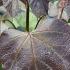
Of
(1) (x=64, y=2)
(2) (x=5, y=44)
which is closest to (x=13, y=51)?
(2) (x=5, y=44)

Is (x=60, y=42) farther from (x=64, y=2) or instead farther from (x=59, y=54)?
(x=64, y=2)

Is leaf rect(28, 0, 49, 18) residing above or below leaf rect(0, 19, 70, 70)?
above

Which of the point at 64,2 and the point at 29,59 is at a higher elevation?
the point at 64,2

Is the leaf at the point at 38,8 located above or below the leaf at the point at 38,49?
above

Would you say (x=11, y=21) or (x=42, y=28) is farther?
(x=11, y=21)

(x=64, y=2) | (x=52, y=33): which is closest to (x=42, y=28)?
(x=52, y=33)

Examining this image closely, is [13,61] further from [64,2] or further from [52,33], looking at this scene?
[64,2]
